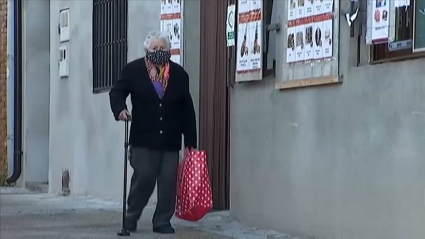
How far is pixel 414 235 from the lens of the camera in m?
6.64

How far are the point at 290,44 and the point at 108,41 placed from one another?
15.3ft

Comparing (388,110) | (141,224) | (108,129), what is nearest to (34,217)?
(141,224)

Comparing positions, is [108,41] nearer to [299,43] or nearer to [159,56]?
[159,56]

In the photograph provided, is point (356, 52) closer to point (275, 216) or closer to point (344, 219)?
point (344, 219)

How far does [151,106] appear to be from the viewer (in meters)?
8.36

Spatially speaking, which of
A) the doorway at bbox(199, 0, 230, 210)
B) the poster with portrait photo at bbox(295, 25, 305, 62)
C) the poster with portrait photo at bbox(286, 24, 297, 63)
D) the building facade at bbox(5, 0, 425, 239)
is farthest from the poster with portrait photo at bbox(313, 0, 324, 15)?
the doorway at bbox(199, 0, 230, 210)

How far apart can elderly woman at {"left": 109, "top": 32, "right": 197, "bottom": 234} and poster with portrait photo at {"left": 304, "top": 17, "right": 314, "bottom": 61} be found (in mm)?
1147

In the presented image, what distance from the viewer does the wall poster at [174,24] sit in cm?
1054

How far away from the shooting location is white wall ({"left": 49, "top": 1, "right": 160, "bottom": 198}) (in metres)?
11.6

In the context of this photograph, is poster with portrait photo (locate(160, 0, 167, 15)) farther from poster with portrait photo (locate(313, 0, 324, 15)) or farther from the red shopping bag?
poster with portrait photo (locate(313, 0, 324, 15))

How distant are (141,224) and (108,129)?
312cm

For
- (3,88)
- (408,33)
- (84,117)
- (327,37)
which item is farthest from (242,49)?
(3,88)

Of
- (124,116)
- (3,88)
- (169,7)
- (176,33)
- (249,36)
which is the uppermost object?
(169,7)

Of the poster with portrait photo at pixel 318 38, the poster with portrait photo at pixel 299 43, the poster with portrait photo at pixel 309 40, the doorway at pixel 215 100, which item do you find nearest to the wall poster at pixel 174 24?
the doorway at pixel 215 100
